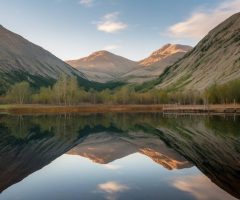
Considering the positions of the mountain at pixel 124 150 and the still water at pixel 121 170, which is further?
the mountain at pixel 124 150

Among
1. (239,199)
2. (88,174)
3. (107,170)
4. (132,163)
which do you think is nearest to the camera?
(239,199)

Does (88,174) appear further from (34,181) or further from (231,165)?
(231,165)

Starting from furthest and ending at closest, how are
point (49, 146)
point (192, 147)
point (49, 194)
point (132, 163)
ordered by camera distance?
1. point (49, 146)
2. point (192, 147)
3. point (132, 163)
4. point (49, 194)

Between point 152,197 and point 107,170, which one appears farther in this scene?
point 107,170

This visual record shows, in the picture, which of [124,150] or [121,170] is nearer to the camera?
[121,170]

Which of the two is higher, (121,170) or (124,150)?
(121,170)

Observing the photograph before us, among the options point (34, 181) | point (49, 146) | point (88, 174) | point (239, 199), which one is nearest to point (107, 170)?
point (88, 174)

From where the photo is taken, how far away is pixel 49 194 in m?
27.7

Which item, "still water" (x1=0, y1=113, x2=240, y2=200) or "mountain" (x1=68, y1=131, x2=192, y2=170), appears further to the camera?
"mountain" (x1=68, y1=131, x2=192, y2=170)

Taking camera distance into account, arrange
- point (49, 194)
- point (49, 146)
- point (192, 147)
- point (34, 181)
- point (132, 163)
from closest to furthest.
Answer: point (49, 194), point (34, 181), point (132, 163), point (192, 147), point (49, 146)

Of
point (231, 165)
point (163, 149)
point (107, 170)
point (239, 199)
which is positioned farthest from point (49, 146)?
point (239, 199)

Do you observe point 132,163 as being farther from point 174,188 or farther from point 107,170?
point 174,188

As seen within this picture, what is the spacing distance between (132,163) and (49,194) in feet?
56.3

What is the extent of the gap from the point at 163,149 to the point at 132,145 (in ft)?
31.3
